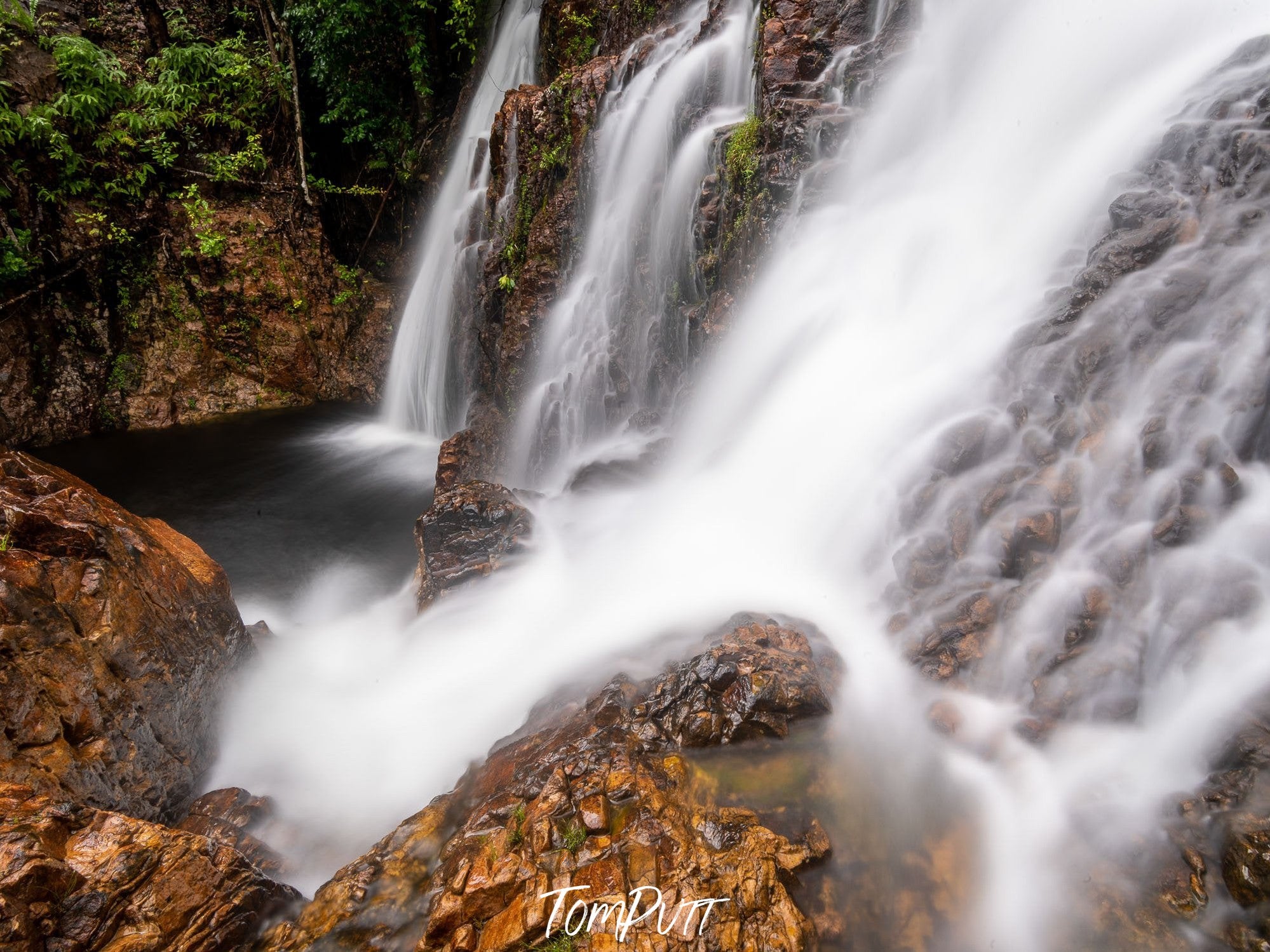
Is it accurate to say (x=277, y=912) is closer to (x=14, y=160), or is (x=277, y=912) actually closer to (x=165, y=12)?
(x=14, y=160)

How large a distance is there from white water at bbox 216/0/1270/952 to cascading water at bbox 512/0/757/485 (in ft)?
3.79

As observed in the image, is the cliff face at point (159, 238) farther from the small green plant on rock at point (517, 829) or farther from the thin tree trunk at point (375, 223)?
the small green plant on rock at point (517, 829)

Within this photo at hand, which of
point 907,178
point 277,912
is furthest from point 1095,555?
point 277,912

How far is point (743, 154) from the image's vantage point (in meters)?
6.53

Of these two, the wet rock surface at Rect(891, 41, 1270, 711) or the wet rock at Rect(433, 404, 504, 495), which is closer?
the wet rock surface at Rect(891, 41, 1270, 711)

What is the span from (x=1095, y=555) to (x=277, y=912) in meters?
4.76

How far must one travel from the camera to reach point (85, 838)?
2.50 metres

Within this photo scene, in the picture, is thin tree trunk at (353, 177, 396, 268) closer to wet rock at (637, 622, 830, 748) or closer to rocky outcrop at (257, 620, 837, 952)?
rocky outcrop at (257, 620, 837, 952)

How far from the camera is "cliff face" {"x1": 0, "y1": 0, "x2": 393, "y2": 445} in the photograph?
963cm

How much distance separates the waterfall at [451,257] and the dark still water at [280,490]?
745 mm

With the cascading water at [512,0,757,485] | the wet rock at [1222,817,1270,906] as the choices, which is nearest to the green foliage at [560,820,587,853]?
the wet rock at [1222,817,1270,906]

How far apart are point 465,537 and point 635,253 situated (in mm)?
4297

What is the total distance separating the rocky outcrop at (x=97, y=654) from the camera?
3.03 meters

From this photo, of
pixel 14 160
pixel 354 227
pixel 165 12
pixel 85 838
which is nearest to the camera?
pixel 85 838
